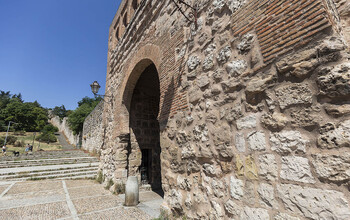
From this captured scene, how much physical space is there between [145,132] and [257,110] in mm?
4665

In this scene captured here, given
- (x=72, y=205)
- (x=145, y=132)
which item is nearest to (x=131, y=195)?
(x=72, y=205)

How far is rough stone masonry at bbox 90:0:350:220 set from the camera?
4.15 ft

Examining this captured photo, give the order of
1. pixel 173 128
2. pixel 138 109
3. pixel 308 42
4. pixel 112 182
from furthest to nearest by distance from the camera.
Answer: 1. pixel 138 109
2. pixel 112 182
3. pixel 173 128
4. pixel 308 42

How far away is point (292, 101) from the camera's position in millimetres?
1461

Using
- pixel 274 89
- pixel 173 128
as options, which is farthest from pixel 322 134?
pixel 173 128

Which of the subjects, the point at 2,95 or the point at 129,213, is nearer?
the point at 129,213

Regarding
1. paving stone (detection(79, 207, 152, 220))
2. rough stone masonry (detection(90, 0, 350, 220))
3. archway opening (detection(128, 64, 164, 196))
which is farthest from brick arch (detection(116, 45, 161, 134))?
paving stone (detection(79, 207, 152, 220))

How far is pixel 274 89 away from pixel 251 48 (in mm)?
533

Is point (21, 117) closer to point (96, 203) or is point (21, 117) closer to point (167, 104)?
point (96, 203)

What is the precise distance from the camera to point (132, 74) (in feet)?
16.8

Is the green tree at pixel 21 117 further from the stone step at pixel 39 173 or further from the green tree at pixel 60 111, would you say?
the stone step at pixel 39 173

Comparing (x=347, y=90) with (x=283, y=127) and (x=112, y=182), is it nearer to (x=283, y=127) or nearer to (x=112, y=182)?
(x=283, y=127)

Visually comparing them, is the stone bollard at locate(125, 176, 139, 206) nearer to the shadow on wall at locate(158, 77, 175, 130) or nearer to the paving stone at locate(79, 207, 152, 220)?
the paving stone at locate(79, 207, 152, 220)

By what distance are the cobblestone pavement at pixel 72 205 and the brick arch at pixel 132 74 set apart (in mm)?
1945
